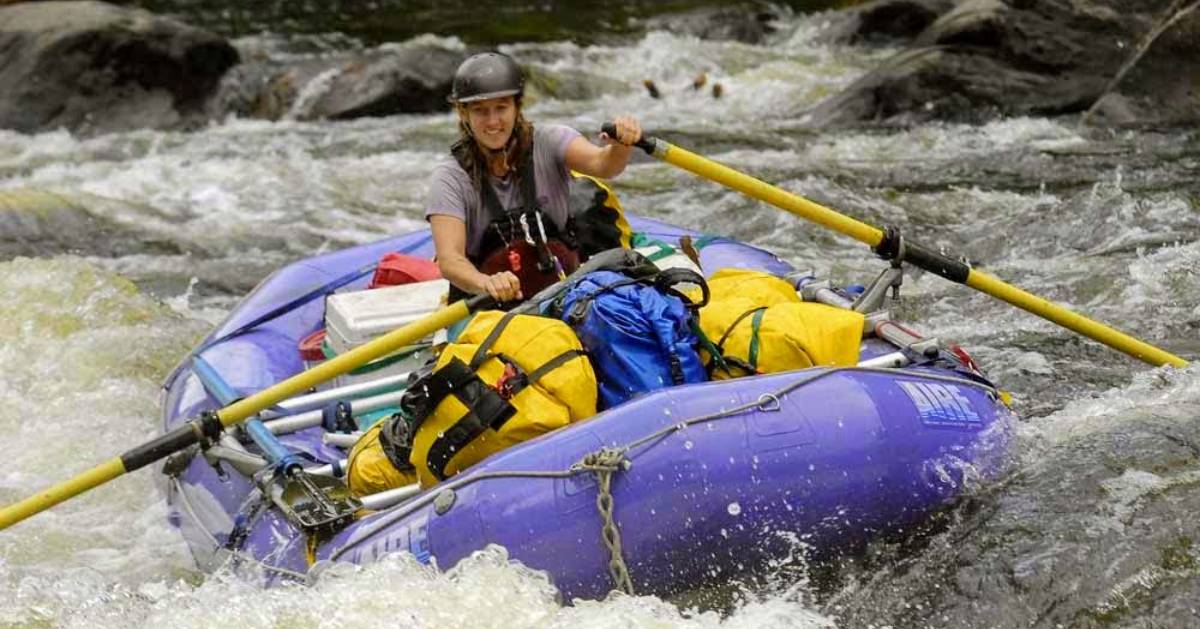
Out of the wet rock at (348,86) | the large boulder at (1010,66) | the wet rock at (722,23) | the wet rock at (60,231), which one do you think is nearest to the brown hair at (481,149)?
the wet rock at (60,231)

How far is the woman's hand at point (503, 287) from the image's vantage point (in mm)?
4301

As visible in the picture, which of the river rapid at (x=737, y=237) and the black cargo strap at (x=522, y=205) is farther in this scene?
the black cargo strap at (x=522, y=205)

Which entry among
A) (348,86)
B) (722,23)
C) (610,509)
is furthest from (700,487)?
(722,23)

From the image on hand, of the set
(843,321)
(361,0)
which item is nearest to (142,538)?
(843,321)

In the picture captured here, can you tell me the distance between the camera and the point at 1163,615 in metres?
3.65

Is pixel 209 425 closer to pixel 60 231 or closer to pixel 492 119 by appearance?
pixel 492 119

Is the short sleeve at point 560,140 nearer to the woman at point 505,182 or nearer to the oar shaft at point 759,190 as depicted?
the woman at point 505,182

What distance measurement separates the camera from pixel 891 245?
15.5 feet

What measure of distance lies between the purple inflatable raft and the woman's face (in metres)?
1.15

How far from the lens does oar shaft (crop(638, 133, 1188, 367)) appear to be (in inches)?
185

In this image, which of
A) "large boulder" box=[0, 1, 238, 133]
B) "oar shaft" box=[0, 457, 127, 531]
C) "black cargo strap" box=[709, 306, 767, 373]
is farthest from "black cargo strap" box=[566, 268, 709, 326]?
"large boulder" box=[0, 1, 238, 133]

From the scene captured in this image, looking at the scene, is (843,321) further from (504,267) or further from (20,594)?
(20,594)

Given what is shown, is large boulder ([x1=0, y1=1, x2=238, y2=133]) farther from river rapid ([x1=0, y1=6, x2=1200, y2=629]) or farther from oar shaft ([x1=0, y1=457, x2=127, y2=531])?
oar shaft ([x1=0, y1=457, x2=127, y2=531])

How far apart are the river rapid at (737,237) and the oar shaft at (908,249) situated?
194 mm
